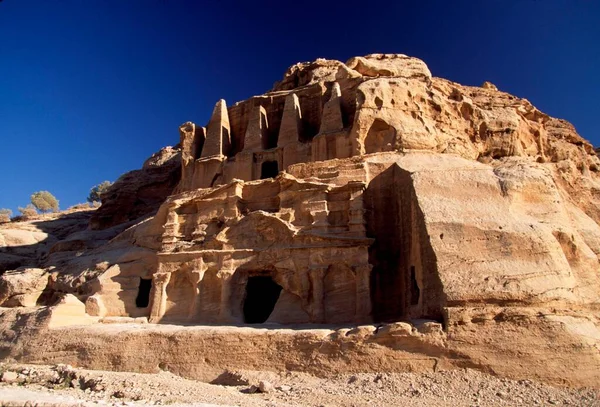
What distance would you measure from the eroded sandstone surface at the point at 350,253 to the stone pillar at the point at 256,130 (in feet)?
0.44

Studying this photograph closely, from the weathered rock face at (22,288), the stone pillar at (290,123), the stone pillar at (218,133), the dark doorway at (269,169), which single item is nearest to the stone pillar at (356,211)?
the stone pillar at (290,123)

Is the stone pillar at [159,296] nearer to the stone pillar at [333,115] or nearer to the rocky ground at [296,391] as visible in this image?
the rocky ground at [296,391]

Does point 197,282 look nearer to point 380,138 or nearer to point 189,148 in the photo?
point 380,138

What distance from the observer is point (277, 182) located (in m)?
21.9

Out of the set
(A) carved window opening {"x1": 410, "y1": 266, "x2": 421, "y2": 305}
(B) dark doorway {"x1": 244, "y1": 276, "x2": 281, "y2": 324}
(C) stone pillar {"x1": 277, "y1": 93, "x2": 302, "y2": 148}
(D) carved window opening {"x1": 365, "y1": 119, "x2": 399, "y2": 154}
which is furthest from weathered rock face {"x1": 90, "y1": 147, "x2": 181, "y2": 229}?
(A) carved window opening {"x1": 410, "y1": 266, "x2": 421, "y2": 305}

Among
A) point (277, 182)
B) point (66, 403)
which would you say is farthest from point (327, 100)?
point (66, 403)

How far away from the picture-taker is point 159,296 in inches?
803

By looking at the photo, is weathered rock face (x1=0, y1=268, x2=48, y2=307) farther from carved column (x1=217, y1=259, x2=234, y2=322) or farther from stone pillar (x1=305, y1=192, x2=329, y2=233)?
stone pillar (x1=305, y1=192, x2=329, y2=233)

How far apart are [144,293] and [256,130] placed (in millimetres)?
12845

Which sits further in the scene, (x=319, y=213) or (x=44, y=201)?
(x=44, y=201)

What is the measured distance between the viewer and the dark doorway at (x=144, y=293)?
862 inches

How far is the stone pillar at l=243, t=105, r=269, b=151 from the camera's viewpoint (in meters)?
29.5

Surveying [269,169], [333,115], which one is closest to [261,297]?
[269,169]

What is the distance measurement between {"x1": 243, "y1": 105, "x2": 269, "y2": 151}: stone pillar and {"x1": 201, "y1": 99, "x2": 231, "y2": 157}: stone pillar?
5.71 feet
